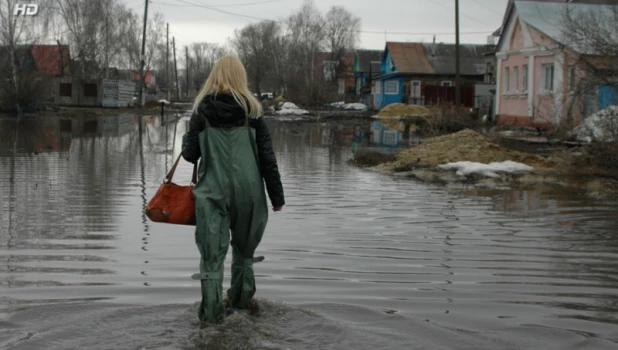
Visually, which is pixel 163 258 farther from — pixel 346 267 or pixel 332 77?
pixel 332 77

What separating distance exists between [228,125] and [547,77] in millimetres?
33711

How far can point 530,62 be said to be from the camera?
3831 centimetres

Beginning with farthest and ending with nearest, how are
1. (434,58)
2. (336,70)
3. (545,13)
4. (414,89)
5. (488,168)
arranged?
(336,70), (434,58), (414,89), (545,13), (488,168)

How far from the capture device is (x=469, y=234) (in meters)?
10.2

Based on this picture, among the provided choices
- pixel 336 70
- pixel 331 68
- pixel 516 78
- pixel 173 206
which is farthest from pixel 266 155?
pixel 331 68

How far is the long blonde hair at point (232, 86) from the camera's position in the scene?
5.82 metres

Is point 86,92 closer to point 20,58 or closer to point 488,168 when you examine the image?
point 20,58

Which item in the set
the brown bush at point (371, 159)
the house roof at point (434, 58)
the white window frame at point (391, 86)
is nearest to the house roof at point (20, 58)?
the house roof at point (434, 58)

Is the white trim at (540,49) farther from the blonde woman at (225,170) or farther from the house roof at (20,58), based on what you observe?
the blonde woman at (225,170)

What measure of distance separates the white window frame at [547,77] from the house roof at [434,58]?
37.7 metres

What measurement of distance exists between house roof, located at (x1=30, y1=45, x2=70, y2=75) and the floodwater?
6524cm

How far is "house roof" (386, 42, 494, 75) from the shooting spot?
76.4 metres

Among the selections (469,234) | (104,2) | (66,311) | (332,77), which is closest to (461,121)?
(469,234)

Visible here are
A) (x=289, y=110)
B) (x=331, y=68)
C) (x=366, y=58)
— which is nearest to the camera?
(x=289, y=110)
